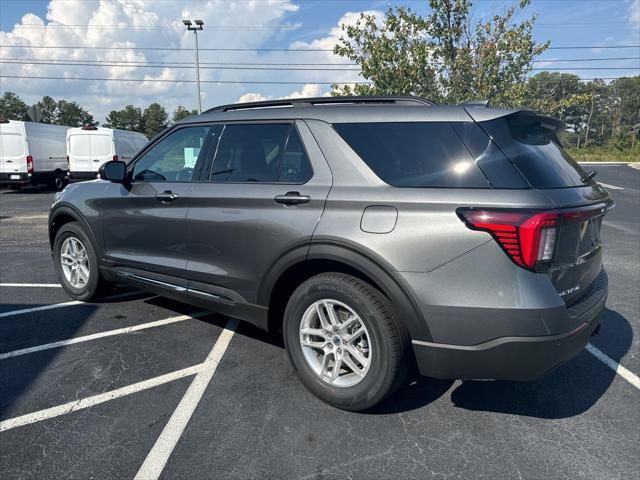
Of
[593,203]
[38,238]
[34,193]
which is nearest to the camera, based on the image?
[593,203]

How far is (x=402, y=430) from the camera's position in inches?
102

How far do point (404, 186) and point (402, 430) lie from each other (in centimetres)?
140

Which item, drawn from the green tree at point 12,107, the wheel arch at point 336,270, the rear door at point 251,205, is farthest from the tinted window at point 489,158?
the green tree at point 12,107

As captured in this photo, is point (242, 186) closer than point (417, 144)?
No

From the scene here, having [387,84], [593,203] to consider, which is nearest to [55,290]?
[593,203]

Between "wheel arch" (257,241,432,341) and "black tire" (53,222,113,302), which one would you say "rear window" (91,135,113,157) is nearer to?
"black tire" (53,222,113,302)

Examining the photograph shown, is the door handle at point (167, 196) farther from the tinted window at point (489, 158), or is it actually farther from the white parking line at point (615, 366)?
the white parking line at point (615, 366)

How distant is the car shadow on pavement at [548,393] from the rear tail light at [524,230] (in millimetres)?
1072

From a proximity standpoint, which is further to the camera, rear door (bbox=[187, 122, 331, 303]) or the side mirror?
the side mirror

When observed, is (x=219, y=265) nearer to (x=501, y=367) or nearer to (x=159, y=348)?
(x=159, y=348)

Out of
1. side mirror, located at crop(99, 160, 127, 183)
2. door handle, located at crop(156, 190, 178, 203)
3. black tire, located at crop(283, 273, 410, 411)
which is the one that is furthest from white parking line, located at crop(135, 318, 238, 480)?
side mirror, located at crop(99, 160, 127, 183)

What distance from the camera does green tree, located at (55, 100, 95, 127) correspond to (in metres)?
84.9

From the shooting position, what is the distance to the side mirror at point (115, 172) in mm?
3990

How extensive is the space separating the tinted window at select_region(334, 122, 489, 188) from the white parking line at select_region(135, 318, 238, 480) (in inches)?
72.4
